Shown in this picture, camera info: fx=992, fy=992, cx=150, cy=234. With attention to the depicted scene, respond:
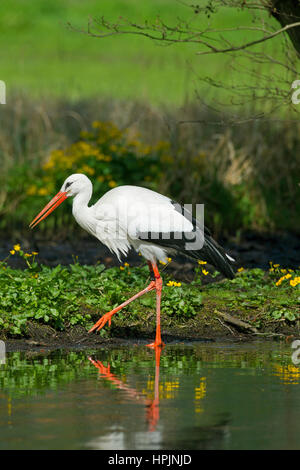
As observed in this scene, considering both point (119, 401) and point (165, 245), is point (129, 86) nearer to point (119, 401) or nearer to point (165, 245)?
point (165, 245)

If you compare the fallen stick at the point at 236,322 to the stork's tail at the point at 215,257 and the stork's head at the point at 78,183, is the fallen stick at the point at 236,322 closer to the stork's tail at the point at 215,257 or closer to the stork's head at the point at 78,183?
the stork's tail at the point at 215,257

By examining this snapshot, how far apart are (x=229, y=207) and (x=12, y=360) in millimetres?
7296

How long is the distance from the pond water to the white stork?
0.98m

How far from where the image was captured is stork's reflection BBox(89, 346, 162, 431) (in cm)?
580

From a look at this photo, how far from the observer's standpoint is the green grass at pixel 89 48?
41156 mm

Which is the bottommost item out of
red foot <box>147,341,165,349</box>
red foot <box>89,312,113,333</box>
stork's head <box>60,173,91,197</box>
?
red foot <box>147,341,165,349</box>

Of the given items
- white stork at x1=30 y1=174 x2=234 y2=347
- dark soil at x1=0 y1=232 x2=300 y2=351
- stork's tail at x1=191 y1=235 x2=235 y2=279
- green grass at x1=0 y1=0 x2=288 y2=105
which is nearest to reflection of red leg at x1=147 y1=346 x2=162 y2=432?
dark soil at x1=0 y1=232 x2=300 y2=351

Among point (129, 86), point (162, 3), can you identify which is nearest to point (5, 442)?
point (129, 86)

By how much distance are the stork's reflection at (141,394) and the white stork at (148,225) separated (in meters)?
1.41

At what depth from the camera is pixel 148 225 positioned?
9.26 metres

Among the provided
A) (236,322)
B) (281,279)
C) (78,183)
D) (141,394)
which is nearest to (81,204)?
(78,183)

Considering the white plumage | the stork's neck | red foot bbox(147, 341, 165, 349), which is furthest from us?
the stork's neck

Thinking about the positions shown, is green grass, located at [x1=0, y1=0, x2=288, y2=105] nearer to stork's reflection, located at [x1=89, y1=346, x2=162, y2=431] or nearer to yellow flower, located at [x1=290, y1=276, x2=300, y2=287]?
yellow flower, located at [x1=290, y1=276, x2=300, y2=287]

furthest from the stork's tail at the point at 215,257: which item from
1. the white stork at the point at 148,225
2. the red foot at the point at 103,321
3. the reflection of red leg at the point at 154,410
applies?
the reflection of red leg at the point at 154,410
